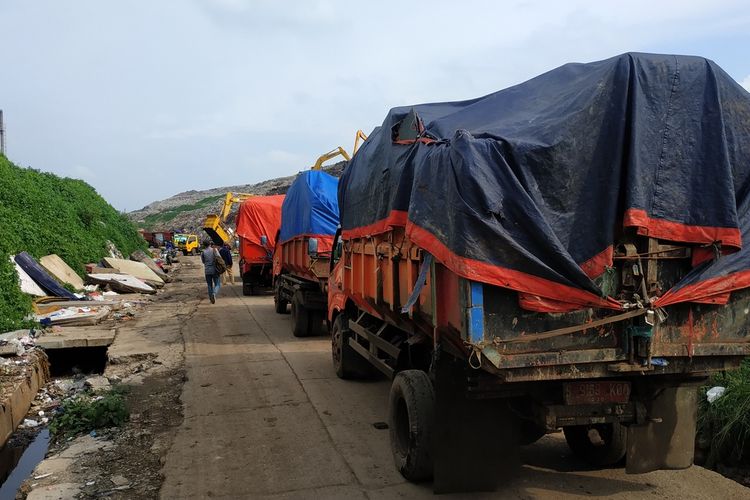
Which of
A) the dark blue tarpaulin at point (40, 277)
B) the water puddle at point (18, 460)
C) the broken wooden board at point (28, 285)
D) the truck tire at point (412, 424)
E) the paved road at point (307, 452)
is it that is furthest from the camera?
the dark blue tarpaulin at point (40, 277)

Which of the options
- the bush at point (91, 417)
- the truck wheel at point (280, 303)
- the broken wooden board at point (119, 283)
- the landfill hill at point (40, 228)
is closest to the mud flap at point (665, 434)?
the bush at point (91, 417)

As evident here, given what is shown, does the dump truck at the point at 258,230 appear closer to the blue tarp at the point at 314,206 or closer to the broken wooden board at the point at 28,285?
the broken wooden board at the point at 28,285

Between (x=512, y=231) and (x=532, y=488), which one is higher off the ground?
(x=512, y=231)

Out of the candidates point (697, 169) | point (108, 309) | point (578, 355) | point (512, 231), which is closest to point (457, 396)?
point (578, 355)

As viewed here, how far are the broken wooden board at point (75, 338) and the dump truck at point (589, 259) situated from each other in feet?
28.4

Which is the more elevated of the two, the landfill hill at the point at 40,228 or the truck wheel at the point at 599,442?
the landfill hill at the point at 40,228

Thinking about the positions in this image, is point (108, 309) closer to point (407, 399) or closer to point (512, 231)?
point (407, 399)

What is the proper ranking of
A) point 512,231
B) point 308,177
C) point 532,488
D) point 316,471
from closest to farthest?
1. point 512,231
2. point 532,488
3. point 316,471
4. point 308,177

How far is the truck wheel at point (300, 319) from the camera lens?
11.5m

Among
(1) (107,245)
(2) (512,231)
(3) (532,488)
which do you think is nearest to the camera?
(2) (512,231)

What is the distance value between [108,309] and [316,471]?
37.5ft

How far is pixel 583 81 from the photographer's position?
13.3 feet

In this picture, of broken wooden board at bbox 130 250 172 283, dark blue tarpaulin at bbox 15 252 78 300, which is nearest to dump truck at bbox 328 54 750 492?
dark blue tarpaulin at bbox 15 252 78 300

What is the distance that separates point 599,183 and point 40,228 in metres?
19.1
